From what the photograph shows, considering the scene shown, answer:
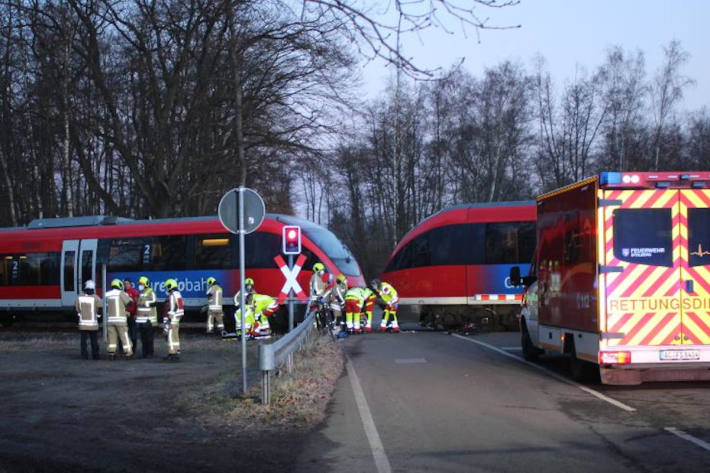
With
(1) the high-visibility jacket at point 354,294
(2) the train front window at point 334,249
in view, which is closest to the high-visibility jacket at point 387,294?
(1) the high-visibility jacket at point 354,294

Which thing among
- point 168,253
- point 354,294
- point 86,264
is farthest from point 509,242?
point 86,264

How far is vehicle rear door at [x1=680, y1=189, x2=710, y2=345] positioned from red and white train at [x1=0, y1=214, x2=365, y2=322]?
582 inches

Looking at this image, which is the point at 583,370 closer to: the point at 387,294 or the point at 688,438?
the point at 688,438

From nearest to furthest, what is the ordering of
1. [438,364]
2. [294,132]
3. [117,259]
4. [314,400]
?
[314,400] < [438,364] < [117,259] < [294,132]

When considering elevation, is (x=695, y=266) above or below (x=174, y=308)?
above

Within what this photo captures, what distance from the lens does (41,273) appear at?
1120 inches

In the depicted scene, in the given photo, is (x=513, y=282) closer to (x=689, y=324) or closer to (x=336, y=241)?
(x=689, y=324)

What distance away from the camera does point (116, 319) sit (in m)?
17.2

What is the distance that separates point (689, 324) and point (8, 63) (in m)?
21.4

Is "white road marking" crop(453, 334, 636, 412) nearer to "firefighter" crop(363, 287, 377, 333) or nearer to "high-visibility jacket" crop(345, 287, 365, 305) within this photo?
"high-visibility jacket" crop(345, 287, 365, 305)

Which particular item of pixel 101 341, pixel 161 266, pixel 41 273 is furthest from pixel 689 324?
pixel 41 273

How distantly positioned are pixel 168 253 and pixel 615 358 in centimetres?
1779

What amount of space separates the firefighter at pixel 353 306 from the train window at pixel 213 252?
13.7 ft

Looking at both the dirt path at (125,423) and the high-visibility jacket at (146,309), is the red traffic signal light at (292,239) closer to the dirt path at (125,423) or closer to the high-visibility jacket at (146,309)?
the dirt path at (125,423)
